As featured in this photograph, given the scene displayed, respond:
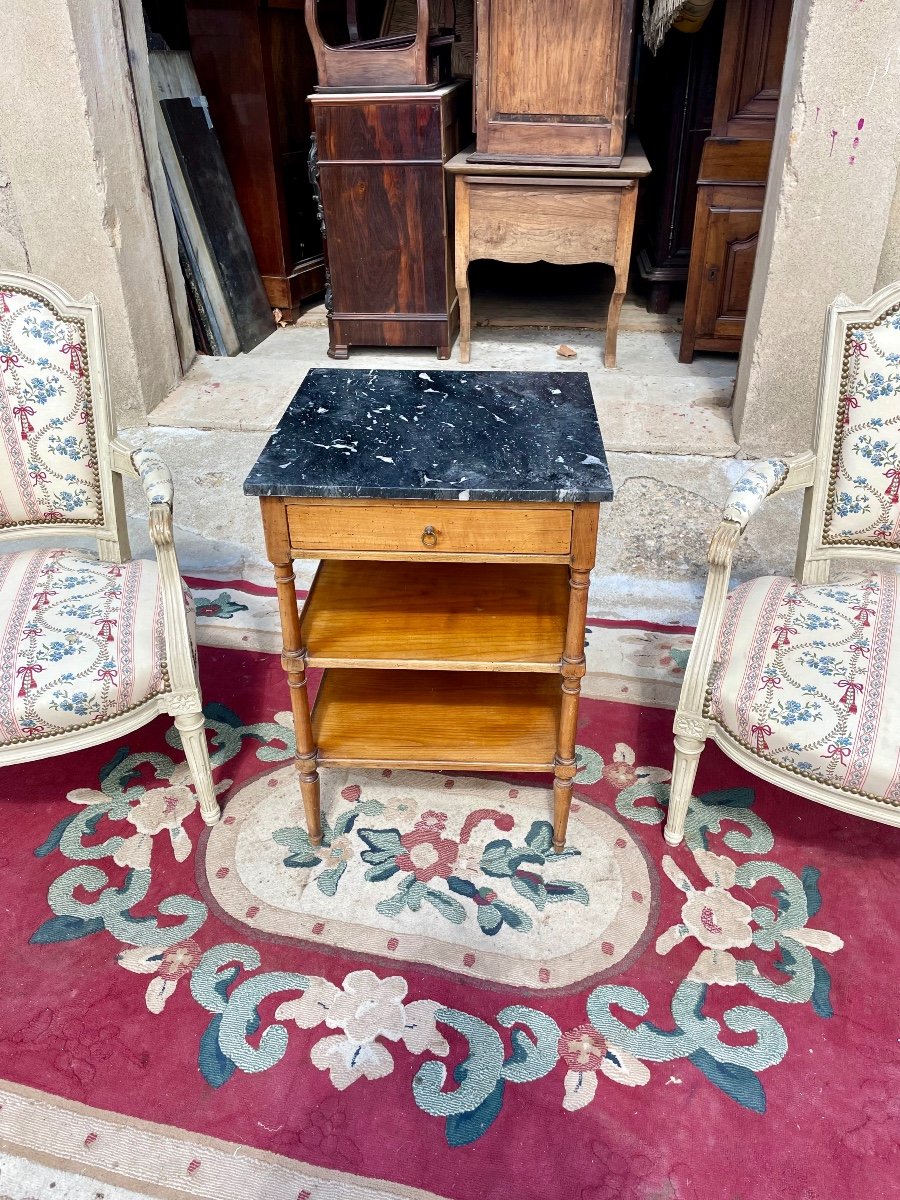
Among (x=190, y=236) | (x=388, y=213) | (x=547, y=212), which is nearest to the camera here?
(x=547, y=212)

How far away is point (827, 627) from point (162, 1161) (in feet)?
5.19

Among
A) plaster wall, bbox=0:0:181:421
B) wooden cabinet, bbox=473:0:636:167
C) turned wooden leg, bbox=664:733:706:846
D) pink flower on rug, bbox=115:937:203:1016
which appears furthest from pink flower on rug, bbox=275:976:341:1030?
wooden cabinet, bbox=473:0:636:167

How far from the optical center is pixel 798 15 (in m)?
2.78

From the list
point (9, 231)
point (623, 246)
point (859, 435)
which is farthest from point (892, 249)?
point (9, 231)

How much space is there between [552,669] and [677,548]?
1.49m

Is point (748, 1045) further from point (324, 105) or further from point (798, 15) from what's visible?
point (324, 105)

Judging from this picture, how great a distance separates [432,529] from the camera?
155 cm

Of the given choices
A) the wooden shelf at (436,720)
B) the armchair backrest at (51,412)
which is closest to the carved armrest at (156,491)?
the armchair backrest at (51,412)

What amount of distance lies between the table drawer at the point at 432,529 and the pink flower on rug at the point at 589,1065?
0.91 meters

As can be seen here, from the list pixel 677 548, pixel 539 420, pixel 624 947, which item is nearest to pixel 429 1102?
pixel 624 947

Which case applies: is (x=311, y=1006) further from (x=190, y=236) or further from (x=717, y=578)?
(x=190, y=236)

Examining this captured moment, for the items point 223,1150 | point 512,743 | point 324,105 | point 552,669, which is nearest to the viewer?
Answer: point 223,1150

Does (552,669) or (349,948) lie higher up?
(552,669)

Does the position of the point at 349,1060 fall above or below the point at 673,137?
below
